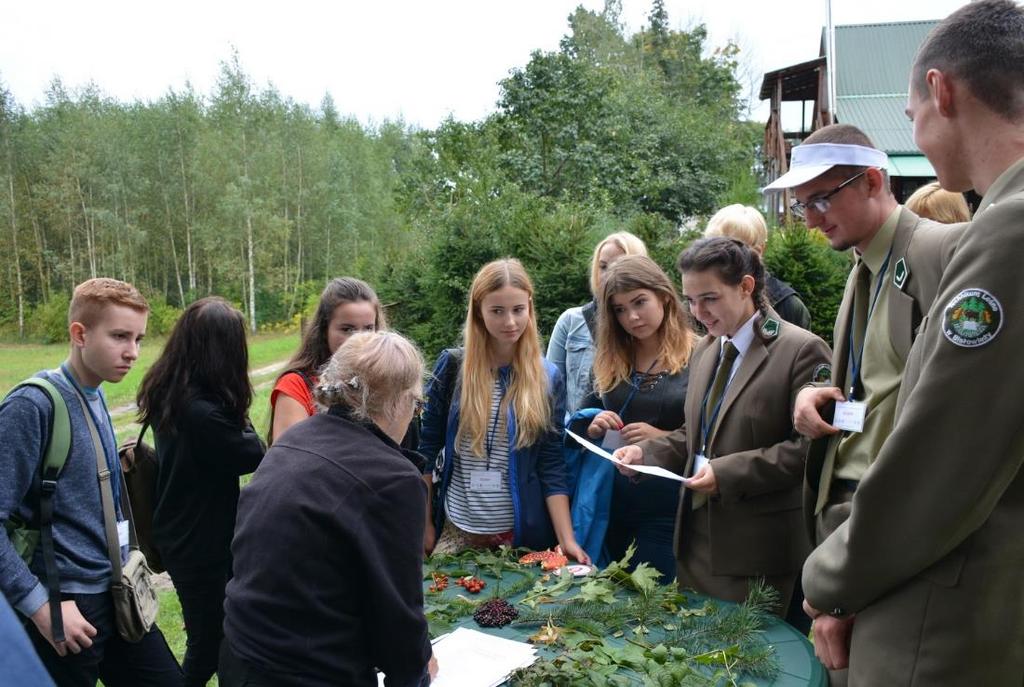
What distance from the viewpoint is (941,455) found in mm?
1108

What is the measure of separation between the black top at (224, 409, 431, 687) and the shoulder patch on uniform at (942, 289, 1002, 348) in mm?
1098

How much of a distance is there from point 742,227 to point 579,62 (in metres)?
10.3

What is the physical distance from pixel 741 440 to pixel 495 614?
3.17ft

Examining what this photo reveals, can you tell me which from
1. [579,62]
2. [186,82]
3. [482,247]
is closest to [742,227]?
[482,247]

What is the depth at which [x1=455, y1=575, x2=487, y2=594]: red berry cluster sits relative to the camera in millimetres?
2244

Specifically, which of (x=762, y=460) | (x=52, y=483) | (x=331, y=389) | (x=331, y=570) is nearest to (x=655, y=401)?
(x=762, y=460)

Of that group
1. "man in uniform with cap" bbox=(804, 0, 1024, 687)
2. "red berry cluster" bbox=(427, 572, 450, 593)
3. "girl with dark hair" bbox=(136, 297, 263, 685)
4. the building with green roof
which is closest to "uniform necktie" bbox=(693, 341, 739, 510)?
"red berry cluster" bbox=(427, 572, 450, 593)

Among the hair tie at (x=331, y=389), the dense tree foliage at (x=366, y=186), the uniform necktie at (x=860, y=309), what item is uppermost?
the dense tree foliage at (x=366, y=186)

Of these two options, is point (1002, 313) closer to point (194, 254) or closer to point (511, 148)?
point (511, 148)

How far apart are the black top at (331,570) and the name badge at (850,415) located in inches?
39.3

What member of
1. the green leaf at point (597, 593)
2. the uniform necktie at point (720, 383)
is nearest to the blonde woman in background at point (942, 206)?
the uniform necktie at point (720, 383)

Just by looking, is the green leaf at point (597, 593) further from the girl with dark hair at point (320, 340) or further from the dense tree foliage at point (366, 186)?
the dense tree foliage at point (366, 186)

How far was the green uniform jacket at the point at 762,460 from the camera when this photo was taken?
7.25 ft

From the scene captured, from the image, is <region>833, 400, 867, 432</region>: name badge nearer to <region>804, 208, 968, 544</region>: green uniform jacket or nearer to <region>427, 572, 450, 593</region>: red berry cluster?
<region>804, 208, 968, 544</region>: green uniform jacket
